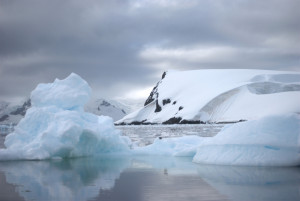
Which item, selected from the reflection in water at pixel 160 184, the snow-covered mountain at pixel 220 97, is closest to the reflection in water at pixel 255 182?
the reflection in water at pixel 160 184

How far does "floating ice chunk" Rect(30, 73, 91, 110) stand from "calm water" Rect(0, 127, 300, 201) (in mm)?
5018

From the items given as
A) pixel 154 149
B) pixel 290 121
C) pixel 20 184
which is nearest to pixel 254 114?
pixel 154 149

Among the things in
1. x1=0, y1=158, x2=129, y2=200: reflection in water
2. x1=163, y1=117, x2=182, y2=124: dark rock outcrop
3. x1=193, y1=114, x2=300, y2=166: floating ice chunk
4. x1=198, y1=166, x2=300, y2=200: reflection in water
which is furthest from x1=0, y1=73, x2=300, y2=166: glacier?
x1=163, y1=117, x2=182, y2=124: dark rock outcrop

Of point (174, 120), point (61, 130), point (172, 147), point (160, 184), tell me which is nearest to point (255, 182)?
point (160, 184)

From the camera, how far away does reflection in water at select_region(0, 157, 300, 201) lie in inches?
208

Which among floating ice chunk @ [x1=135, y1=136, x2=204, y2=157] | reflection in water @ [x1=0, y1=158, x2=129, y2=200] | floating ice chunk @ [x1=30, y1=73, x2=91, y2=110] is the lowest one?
reflection in water @ [x1=0, y1=158, x2=129, y2=200]

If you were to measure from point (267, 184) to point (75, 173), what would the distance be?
4.22 metres

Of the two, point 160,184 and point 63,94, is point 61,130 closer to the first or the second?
point 63,94

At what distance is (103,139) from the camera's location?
44.1 feet

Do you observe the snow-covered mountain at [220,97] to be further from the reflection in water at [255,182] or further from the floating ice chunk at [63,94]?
the reflection in water at [255,182]

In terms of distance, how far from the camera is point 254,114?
61281 millimetres

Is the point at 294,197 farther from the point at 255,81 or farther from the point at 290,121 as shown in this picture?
the point at 255,81

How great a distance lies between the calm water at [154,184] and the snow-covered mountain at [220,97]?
51650mm

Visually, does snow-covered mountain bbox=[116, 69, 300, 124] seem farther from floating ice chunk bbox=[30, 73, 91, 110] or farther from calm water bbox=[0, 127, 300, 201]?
calm water bbox=[0, 127, 300, 201]
